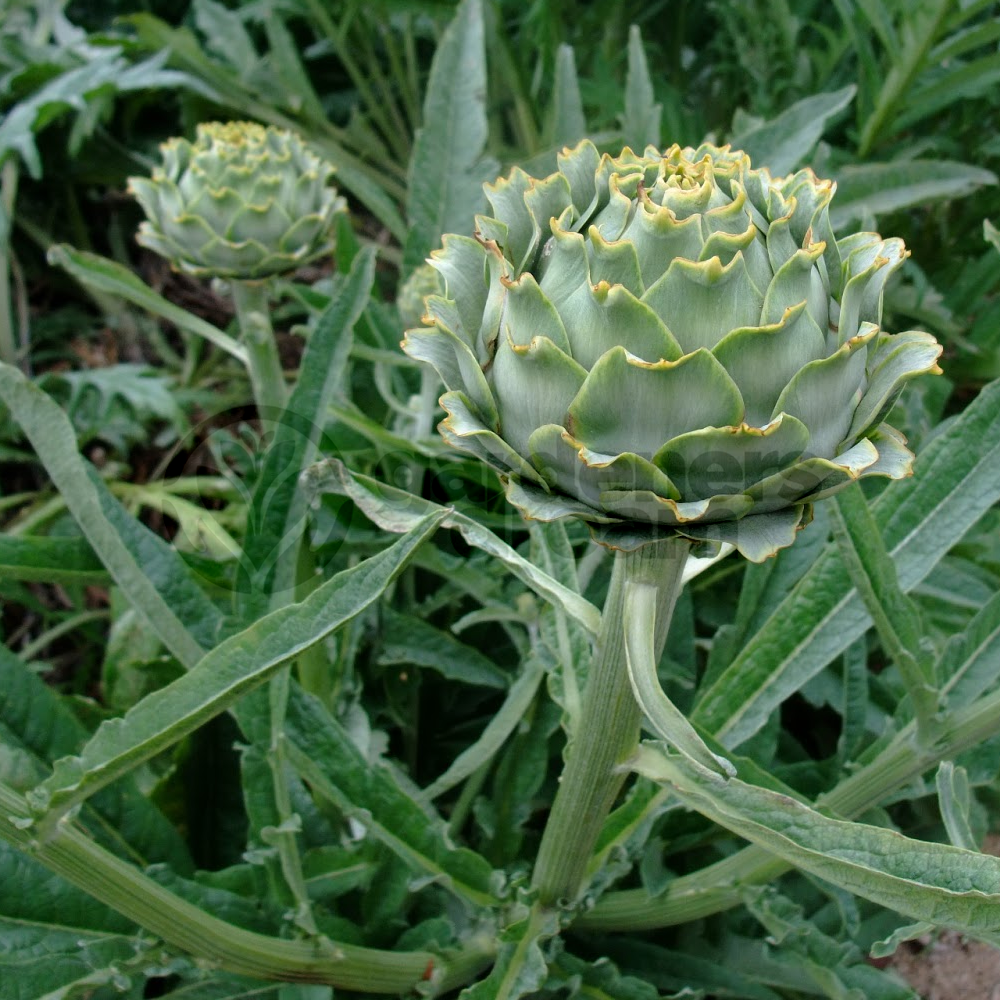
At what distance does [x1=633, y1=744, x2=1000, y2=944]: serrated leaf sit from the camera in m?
0.47

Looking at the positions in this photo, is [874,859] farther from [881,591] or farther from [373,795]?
[373,795]

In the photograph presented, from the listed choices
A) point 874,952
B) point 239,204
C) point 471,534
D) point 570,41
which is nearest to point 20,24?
point 570,41

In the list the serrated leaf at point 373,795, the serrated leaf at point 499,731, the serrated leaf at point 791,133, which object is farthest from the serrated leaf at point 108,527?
the serrated leaf at point 791,133

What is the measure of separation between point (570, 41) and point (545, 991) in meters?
1.51

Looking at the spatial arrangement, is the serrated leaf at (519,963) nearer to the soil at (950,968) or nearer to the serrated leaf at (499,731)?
the serrated leaf at (499,731)

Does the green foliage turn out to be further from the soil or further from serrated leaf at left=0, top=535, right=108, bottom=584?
the soil

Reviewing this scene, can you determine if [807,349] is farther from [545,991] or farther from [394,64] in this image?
[394,64]

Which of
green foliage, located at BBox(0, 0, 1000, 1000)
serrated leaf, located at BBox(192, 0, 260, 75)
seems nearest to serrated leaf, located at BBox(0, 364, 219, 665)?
green foliage, located at BBox(0, 0, 1000, 1000)

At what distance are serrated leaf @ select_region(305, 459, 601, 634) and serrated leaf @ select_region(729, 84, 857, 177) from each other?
800 mm

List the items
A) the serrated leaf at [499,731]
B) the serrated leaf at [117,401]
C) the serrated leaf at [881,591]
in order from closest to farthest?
the serrated leaf at [881,591]
the serrated leaf at [499,731]
the serrated leaf at [117,401]

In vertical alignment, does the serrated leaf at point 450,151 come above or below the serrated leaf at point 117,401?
above

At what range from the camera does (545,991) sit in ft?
2.92

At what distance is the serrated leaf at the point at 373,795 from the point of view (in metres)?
0.81

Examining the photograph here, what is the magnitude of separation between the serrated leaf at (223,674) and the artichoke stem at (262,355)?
575 millimetres
